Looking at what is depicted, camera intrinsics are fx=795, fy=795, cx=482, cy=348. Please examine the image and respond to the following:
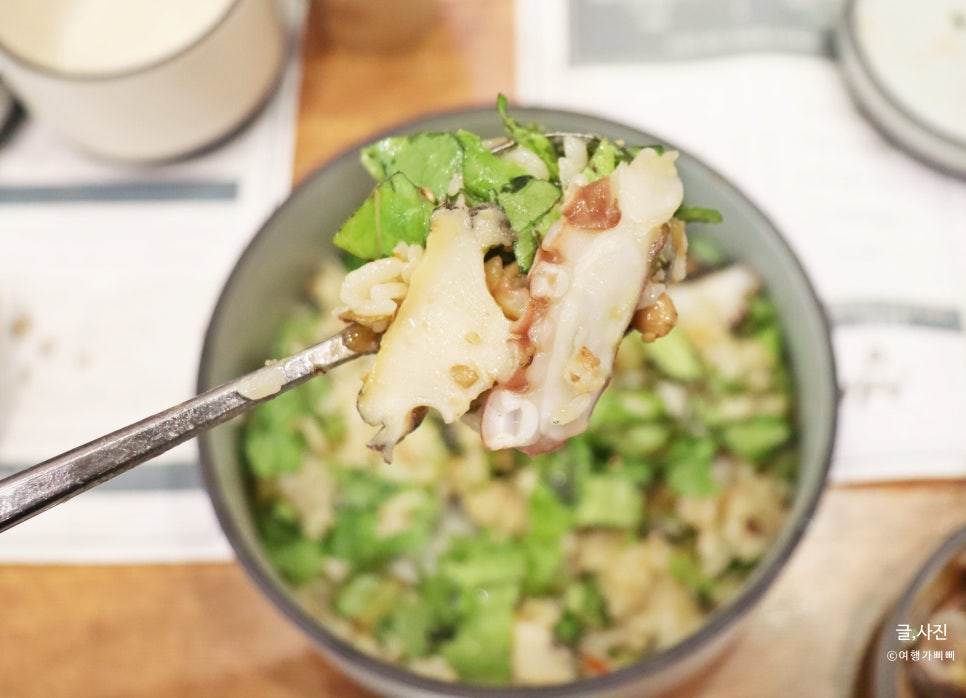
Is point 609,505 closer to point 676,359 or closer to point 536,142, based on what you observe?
point 676,359

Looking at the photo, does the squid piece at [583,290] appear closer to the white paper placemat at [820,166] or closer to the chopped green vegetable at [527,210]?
the chopped green vegetable at [527,210]

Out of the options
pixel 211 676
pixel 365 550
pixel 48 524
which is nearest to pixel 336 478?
pixel 365 550

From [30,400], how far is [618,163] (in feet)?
3.25

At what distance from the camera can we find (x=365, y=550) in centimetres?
105

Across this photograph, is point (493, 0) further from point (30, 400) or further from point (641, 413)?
point (30, 400)

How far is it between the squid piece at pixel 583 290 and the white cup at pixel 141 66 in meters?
0.76

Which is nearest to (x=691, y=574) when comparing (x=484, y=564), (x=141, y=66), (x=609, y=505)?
(x=609, y=505)

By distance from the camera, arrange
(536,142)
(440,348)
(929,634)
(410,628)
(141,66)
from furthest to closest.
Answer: (141,66) < (410,628) < (929,634) < (536,142) < (440,348)

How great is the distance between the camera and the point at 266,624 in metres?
1.06

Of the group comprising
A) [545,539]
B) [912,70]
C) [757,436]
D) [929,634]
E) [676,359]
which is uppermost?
[912,70]

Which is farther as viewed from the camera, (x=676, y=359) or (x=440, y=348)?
(x=676, y=359)

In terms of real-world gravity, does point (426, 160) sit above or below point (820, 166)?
below

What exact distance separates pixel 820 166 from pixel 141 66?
3.46 ft

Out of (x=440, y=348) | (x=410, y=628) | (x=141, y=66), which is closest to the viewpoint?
(x=440, y=348)
